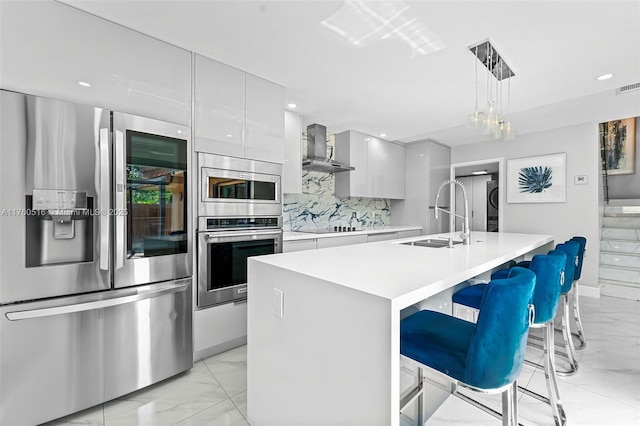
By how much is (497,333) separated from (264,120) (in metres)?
2.42

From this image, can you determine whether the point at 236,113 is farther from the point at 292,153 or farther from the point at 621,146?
the point at 621,146

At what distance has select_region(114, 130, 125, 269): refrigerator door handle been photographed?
70.0 inches

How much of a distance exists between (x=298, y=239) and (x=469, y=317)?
173cm

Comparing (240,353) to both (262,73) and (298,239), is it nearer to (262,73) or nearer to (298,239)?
(298,239)

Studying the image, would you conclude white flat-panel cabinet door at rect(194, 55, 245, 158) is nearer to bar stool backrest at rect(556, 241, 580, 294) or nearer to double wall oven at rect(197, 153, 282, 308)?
double wall oven at rect(197, 153, 282, 308)

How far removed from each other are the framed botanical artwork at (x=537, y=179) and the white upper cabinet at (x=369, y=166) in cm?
178

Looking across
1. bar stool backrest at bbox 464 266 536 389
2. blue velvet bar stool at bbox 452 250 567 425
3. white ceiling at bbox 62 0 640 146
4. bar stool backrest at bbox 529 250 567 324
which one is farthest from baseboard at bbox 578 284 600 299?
bar stool backrest at bbox 464 266 536 389

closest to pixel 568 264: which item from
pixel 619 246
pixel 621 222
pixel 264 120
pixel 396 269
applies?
pixel 396 269

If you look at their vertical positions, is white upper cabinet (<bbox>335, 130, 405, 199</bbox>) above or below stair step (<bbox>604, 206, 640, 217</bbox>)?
above

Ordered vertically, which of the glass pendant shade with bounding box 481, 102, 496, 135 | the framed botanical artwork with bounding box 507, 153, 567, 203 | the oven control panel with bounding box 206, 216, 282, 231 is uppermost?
the glass pendant shade with bounding box 481, 102, 496, 135

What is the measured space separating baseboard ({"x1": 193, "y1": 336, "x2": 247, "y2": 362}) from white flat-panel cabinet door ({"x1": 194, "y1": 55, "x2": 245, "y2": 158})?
5.21 ft

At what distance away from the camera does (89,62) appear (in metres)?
1.78

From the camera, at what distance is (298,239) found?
3131 millimetres

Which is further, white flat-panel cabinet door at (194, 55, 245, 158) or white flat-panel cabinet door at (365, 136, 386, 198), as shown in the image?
white flat-panel cabinet door at (365, 136, 386, 198)
